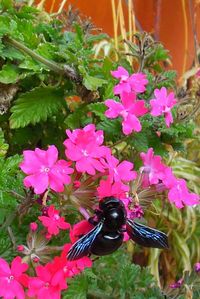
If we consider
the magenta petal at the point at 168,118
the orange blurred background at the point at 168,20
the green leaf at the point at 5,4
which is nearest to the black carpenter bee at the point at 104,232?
the magenta petal at the point at 168,118

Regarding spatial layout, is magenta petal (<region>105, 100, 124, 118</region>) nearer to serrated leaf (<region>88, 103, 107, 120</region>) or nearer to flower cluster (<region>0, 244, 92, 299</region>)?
serrated leaf (<region>88, 103, 107, 120</region>)

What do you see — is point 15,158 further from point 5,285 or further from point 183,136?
point 183,136

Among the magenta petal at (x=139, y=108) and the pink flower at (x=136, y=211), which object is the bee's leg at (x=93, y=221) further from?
the magenta petal at (x=139, y=108)

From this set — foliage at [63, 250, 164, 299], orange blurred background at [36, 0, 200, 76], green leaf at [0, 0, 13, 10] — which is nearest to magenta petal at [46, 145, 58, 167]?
foliage at [63, 250, 164, 299]

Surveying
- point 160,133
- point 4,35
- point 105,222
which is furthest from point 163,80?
point 105,222

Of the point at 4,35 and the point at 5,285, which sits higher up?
the point at 4,35

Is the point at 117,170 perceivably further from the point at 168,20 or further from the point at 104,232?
the point at 168,20

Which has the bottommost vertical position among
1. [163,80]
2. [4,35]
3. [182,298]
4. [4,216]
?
[182,298]
